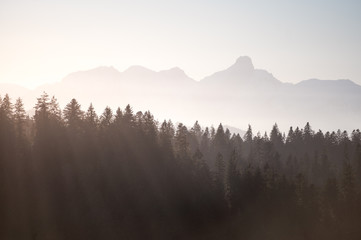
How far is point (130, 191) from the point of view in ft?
271

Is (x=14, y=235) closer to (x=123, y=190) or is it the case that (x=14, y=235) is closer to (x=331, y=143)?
(x=123, y=190)

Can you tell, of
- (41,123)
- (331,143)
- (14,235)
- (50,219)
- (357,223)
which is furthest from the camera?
(331,143)

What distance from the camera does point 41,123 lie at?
80312 mm

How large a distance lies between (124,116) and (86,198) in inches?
1020

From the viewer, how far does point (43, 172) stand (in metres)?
74.9

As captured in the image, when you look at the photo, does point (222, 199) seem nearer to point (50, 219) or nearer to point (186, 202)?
point (186, 202)

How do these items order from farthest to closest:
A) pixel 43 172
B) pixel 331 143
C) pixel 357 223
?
pixel 331 143 < pixel 357 223 < pixel 43 172

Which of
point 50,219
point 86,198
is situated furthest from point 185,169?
point 50,219

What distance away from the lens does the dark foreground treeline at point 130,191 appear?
71.2 metres

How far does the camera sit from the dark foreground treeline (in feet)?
234

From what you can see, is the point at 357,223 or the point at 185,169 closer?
the point at 185,169

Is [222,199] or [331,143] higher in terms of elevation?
[331,143]

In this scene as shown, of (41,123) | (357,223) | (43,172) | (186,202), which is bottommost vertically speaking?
(357,223)

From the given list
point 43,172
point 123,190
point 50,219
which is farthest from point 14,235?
point 123,190
